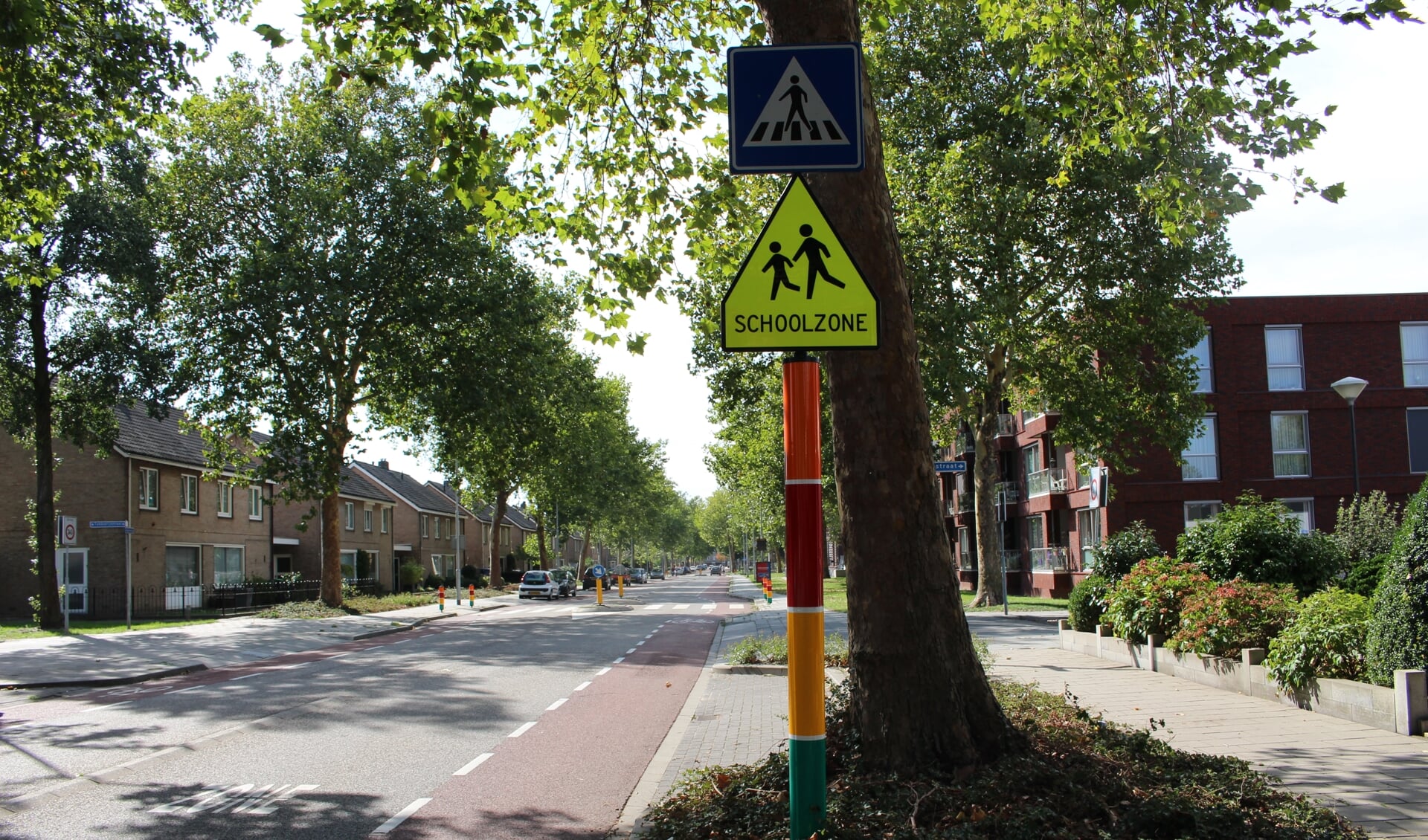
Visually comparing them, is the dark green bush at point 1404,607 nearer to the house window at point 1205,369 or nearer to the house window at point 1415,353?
the house window at point 1205,369

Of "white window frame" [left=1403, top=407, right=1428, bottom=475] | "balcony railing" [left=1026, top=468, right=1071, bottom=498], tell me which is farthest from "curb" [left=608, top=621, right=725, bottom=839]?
"white window frame" [left=1403, top=407, right=1428, bottom=475]

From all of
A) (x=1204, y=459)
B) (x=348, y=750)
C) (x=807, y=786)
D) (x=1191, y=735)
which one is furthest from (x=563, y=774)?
(x=1204, y=459)

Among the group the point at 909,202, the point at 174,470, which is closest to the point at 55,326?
the point at 174,470

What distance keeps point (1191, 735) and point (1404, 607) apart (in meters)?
1.78

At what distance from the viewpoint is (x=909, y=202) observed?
25250 mm

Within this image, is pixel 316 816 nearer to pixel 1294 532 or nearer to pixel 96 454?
pixel 1294 532

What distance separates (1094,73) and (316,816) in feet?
29.0

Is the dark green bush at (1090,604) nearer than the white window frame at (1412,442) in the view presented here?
Yes

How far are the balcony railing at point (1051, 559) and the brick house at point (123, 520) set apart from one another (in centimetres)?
2803

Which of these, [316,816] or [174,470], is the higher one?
[174,470]

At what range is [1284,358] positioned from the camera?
1399 inches

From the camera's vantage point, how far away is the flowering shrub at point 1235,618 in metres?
10.1

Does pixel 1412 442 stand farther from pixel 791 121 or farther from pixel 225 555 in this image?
pixel 225 555

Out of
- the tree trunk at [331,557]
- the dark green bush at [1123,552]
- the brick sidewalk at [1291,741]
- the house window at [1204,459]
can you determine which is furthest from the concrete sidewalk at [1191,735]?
the house window at [1204,459]
